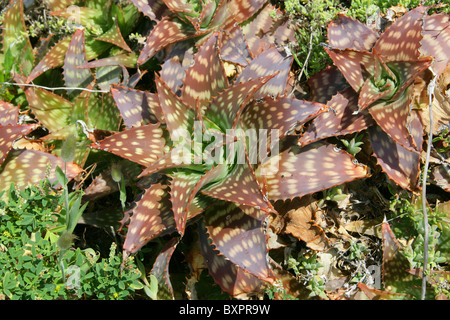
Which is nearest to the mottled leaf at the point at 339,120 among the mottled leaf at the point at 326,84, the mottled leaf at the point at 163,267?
the mottled leaf at the point at 326,84

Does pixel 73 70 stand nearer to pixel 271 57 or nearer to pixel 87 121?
pixel 87 121

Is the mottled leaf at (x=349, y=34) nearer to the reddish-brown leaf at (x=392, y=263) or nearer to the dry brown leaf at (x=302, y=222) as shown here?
the dry brown leaf at (x=302, y=222)

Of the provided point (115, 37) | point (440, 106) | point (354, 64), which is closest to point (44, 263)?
point (115, 37)

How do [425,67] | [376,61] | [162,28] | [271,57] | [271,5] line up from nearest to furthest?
[425,67], [376,61], [271,57], [162,28], [271,5]

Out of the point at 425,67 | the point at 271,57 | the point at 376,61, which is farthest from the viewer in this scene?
the point at 271,57

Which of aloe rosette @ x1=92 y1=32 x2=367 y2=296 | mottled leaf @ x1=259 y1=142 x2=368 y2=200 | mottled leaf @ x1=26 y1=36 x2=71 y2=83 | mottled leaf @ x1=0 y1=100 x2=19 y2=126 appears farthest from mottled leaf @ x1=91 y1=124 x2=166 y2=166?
mottled leaf @ x1=26 y1=36 x2=71 y2=83
